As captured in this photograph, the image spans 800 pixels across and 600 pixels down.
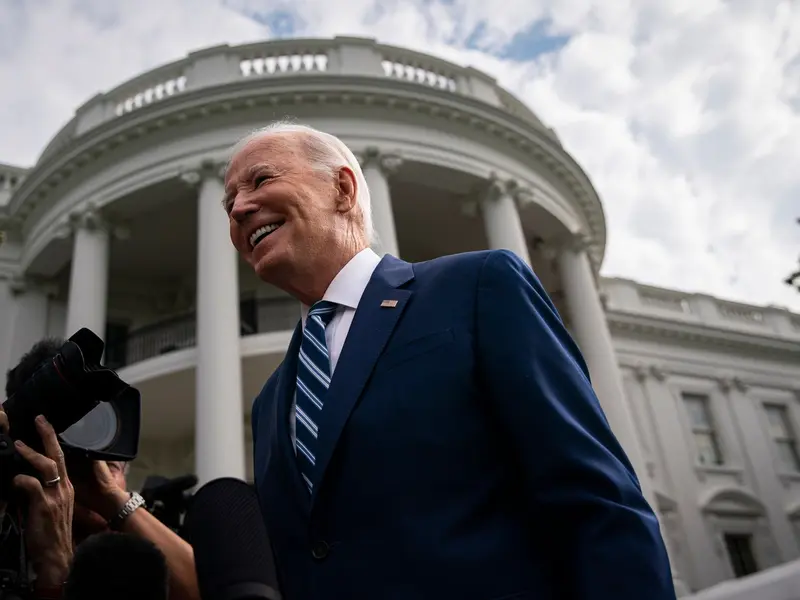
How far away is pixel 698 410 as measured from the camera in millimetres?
22938

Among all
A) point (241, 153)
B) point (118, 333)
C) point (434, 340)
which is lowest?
point (434, 340)

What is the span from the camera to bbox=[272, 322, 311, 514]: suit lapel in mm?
1507

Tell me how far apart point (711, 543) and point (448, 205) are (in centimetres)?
1213

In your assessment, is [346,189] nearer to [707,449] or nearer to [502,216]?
[502,216]

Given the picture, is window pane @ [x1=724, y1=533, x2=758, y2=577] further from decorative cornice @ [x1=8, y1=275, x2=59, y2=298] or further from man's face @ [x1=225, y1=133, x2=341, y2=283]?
man's face @ [x1=225, y1=133, x2=341, y2=283]

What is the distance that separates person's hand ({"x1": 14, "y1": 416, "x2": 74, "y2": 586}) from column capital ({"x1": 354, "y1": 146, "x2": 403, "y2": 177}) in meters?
12.0

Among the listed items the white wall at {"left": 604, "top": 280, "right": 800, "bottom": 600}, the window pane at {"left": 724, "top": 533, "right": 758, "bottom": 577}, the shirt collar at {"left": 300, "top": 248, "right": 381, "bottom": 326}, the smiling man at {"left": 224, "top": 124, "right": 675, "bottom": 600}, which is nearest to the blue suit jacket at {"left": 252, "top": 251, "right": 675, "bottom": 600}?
the smiling man at {"left": 224, "top": 124, "right": 675, "bottom": 600}

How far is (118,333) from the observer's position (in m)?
16.3

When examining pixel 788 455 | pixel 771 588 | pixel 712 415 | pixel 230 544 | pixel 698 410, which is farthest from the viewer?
pixel 788 455

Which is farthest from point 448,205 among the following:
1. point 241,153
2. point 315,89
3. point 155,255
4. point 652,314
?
point 241,153

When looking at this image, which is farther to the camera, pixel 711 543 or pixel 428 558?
pixel 711 543

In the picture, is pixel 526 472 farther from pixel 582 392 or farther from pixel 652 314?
pixel 652 314

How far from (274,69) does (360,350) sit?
1389cm

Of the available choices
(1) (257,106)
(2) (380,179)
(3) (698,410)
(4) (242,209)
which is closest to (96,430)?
(4) (242,209)
